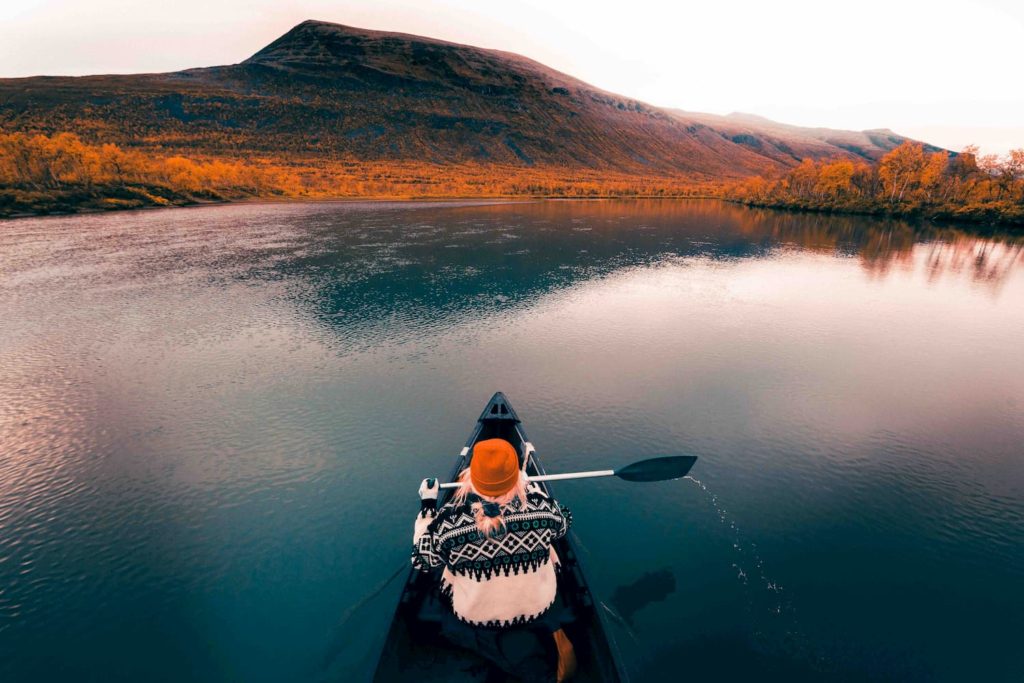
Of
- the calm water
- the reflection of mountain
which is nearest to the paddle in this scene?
the calm water

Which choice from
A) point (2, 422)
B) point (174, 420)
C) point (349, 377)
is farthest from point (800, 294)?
point (2, 422)

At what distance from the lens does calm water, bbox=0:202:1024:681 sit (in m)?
8.34

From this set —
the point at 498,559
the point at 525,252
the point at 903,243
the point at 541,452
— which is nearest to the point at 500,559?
the point at 498,559

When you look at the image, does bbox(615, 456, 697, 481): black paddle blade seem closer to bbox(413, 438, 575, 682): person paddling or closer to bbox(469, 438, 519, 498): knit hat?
bbox(413, 438, 575, 682): person paddling

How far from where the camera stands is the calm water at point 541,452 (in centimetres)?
834

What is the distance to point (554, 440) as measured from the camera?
14148mm

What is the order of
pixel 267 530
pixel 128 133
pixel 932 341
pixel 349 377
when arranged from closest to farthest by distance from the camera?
pixel 267 530, pixel 349 377, pixel 932 341, pixel 128 133

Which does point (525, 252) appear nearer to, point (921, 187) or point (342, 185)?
point (921, 187)

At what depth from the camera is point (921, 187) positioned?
84500mm

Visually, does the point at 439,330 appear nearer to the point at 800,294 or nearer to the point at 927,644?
the point at 927,644

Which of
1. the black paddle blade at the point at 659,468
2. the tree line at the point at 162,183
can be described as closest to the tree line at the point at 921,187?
the tree line at the point at 162,183

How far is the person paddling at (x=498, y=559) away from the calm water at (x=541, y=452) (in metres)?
4.03

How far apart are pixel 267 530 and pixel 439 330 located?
14.5m

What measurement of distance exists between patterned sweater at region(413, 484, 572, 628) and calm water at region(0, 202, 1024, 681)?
15.3 ft
